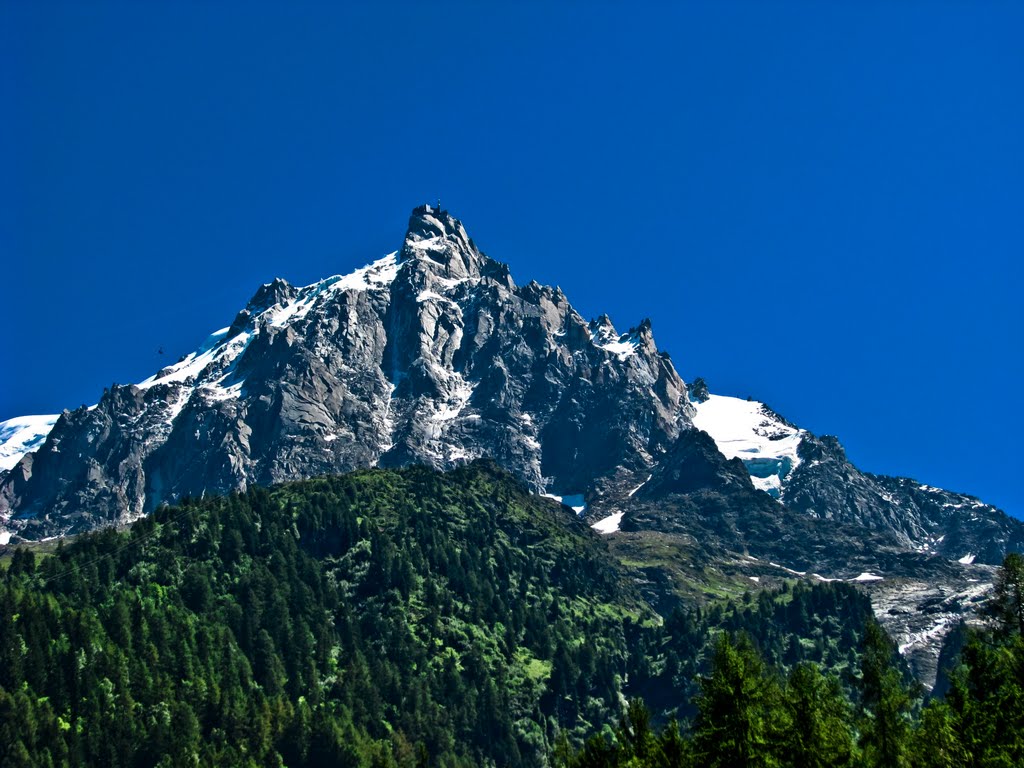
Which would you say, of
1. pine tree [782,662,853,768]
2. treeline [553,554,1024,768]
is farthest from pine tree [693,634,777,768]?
pine tree [782,662,853,768]

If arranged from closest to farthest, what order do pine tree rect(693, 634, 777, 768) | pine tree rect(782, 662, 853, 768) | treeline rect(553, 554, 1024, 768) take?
pine tree rect(693, 634, 777, 768) < treeline rect(553, 554, 1024, 768) < pine tree rect(782, 662, 853, 768)

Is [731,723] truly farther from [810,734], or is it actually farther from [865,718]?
[865,718]

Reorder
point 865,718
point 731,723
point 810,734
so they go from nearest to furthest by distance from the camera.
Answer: point 731,723, point 810,734, point 865,718

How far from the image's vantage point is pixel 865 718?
101562 millimetres

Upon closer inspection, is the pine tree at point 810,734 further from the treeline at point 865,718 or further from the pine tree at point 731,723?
the pine tree at point 731,723

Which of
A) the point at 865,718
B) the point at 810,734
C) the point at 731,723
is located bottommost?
the point at 810,734

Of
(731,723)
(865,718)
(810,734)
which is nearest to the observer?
(731,723)

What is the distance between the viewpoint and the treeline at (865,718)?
74.2 m

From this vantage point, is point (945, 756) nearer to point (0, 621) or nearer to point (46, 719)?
point (46, 719)

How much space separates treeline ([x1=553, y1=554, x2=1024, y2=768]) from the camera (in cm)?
7419

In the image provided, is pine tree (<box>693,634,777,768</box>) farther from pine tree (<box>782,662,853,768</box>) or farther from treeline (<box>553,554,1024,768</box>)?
pine tree (<box>782,662,853,768</box>)

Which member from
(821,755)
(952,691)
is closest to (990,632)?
(952,691)

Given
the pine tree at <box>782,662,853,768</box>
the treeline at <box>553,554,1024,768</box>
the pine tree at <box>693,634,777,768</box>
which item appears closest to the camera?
the pine tree at <box>693,634,777,768</box>

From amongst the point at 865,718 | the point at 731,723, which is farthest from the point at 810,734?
the point at 865,718
